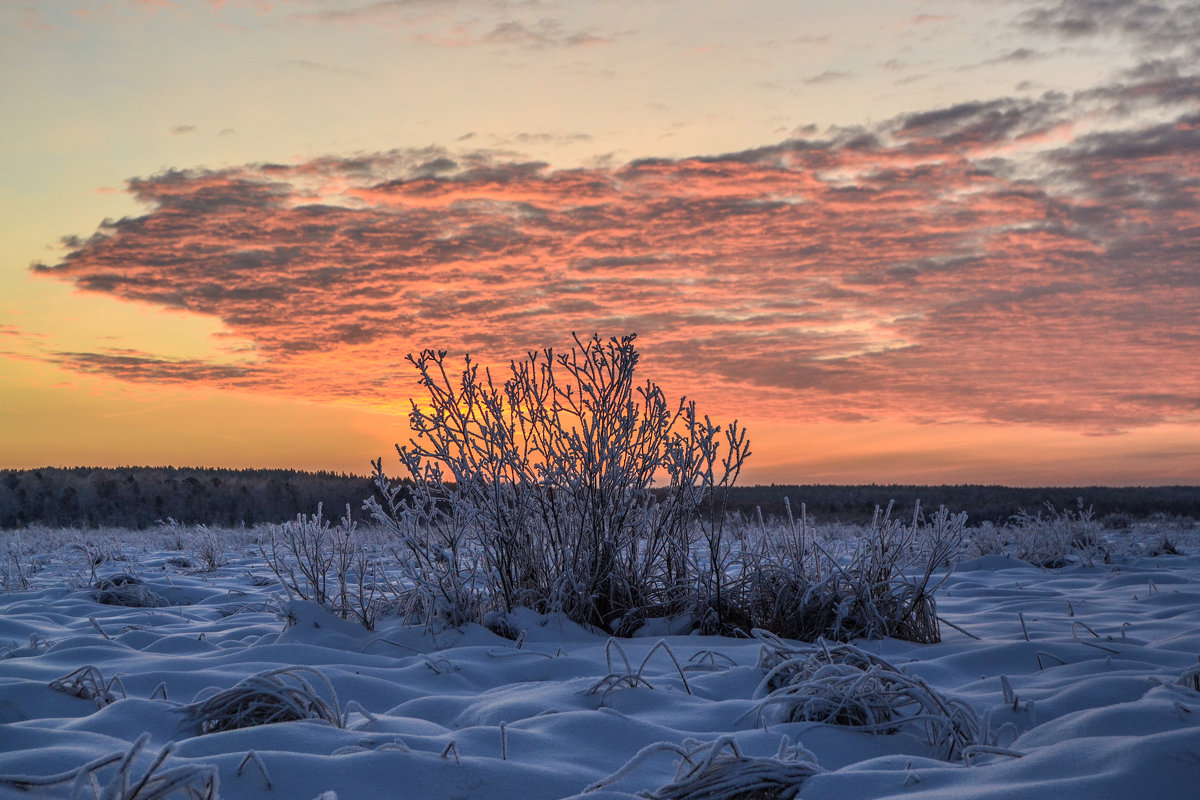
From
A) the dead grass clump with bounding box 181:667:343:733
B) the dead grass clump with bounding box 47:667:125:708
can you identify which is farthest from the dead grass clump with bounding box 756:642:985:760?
the dead grass clump with bounding box 47:667:125:708

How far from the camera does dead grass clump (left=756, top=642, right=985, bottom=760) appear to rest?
112 inches

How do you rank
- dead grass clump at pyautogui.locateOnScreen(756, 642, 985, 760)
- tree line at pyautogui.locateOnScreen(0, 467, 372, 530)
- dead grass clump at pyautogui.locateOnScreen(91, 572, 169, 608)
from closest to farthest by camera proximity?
dead grass clump at pyautogui.locateOnScreen(756, 642, 985, 760) → dead grass clump at pyautogui.locateOnScreen(91, 572, 169, 608) → tree line at pyautogui.locateOnScreen(0, 467, 372, 530)

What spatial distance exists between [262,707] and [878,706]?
2.11 metres

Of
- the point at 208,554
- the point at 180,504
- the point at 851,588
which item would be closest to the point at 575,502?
the point at 851,588

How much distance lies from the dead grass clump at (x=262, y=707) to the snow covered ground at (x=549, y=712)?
0.06 feet

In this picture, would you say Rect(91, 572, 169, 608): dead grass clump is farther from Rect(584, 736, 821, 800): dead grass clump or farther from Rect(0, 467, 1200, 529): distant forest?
Rect(0, 467, 1200, 529): distant forest

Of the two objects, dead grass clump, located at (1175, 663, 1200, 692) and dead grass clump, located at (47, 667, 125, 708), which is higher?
dead grass clump, located at (1175, 663, 1200, 692)

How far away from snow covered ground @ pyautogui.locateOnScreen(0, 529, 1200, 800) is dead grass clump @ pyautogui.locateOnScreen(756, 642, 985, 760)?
3 centimetres

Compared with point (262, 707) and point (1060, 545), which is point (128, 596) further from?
point (1060, 545)

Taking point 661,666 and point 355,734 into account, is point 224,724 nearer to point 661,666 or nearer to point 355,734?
point 355,734

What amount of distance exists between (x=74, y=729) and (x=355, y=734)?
979 millimetres

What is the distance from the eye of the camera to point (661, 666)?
4430 mm

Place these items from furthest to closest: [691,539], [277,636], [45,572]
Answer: [45,572] < [691,539] < [277,636]

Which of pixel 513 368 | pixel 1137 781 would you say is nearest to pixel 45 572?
pixel 513 368
